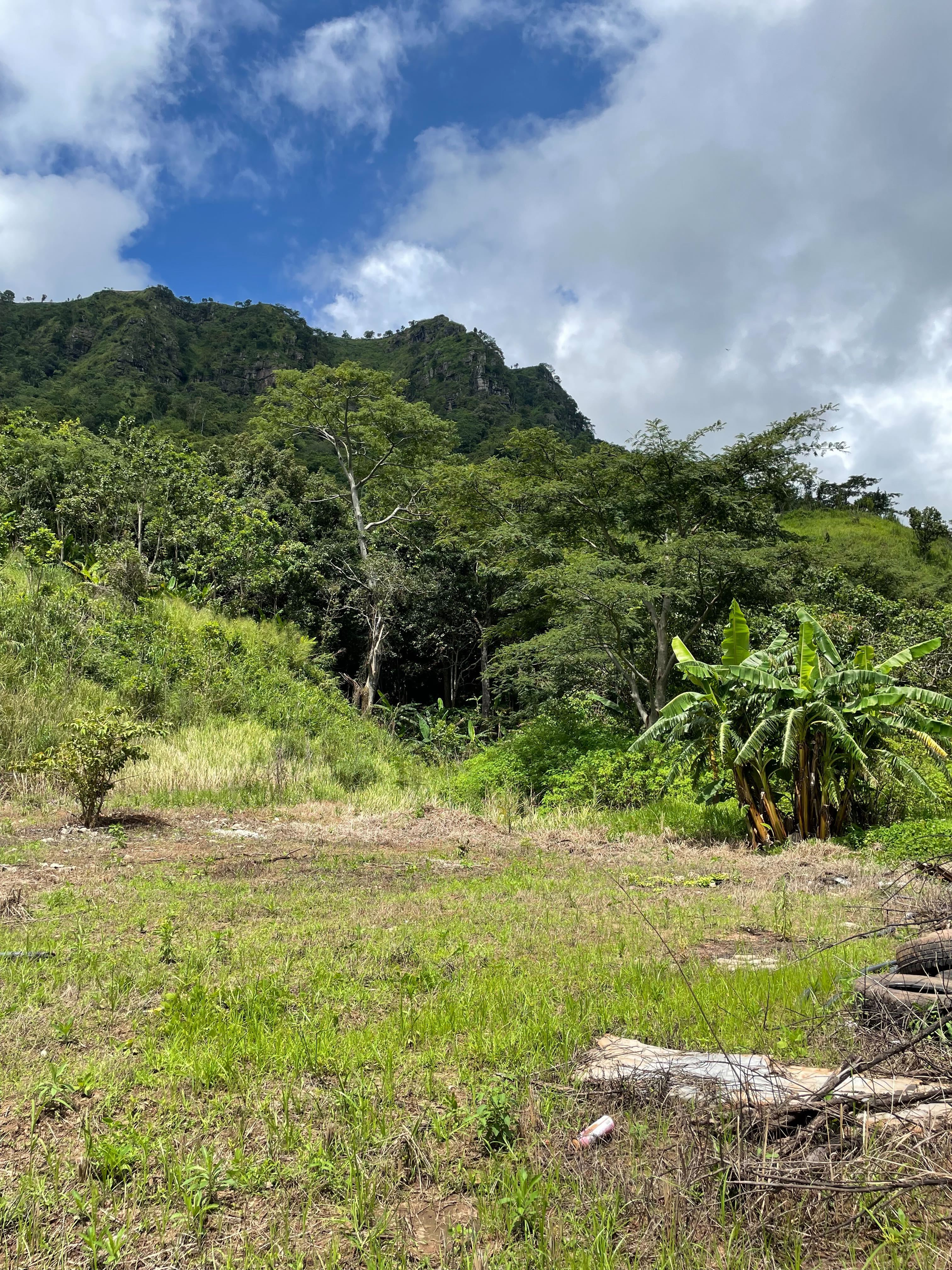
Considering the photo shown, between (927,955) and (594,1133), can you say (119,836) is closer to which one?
(594,1133)

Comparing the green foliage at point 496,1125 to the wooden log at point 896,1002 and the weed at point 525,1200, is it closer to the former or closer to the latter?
the weed at point 525,1200

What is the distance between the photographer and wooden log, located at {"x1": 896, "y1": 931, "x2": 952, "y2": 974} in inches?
144

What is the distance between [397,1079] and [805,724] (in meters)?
8.49

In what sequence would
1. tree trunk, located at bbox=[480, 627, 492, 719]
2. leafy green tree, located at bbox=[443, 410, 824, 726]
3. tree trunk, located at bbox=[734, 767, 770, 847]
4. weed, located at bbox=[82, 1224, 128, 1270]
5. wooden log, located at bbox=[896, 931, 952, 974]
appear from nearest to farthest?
weed, located at bbox=[82, 1224, 128, 1270] < wooden log, located at bbox=[896, 931, 952, 974] < tree trunk, located at bbox=[734, 767, 770, 847] < leafy green tree, located at bbox=[443, 410, 824, 726] < tree trunk, located at bbox=[480, 627, 492, 719]

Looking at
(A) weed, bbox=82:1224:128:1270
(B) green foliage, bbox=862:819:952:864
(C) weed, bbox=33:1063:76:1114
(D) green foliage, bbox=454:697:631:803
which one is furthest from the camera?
(D) green foliage, bbox=454:697:631:803

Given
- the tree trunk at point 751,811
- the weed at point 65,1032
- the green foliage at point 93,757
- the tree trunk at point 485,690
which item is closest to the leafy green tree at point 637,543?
the tree trunk at point 485,690

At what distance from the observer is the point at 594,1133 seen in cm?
282

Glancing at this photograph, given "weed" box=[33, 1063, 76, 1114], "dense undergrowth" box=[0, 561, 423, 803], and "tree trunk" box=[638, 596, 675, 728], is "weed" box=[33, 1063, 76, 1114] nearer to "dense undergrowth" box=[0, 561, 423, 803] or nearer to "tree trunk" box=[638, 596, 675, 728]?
"dense undergrowth" box=[0, 561, 423, 803]

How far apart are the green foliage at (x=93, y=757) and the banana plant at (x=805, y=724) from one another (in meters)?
7.41

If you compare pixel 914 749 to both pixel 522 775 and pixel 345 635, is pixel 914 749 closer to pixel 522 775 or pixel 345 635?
pixel 522 775

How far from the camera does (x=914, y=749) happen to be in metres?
11.9

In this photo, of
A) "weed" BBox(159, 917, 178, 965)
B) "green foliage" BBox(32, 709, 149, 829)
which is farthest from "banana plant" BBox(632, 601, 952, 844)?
"weed" BBox(159, 917, 178, 965)

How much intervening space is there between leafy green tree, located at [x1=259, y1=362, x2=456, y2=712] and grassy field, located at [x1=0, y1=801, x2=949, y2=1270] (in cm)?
1890

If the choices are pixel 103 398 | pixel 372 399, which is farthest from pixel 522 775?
pixel 103 398
